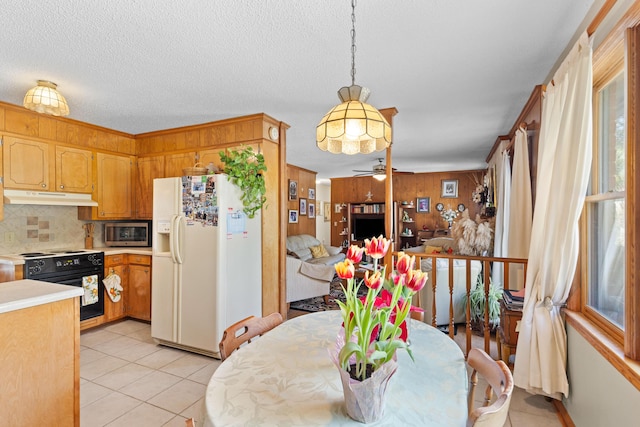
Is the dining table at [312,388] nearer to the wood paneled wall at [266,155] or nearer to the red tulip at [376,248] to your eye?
the red tulip at [376,248]

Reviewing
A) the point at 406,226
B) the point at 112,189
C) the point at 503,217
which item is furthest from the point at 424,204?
the point at 112,189

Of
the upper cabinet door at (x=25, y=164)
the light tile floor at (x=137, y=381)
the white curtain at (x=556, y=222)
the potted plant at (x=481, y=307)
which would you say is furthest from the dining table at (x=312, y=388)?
the upper cabinet door at (x=25, y=164)

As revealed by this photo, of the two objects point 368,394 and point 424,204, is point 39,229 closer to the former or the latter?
point 368,394

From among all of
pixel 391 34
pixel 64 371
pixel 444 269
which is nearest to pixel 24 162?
pixel 64 371

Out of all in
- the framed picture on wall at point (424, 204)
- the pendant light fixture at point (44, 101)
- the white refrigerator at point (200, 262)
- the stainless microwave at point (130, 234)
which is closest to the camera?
the pendant light fixture at point (44, 101)

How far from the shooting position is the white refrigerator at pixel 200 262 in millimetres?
2916

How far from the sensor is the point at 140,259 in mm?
3830

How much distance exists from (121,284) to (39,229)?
104cm

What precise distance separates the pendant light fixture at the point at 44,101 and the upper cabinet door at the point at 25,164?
1008mm

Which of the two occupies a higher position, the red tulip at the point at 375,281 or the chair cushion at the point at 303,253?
the red tulip at the point at 375,281

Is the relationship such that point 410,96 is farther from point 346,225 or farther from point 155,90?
point 346,225

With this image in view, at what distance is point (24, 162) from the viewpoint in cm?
317

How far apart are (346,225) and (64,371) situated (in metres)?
7.16

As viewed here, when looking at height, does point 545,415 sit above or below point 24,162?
below
